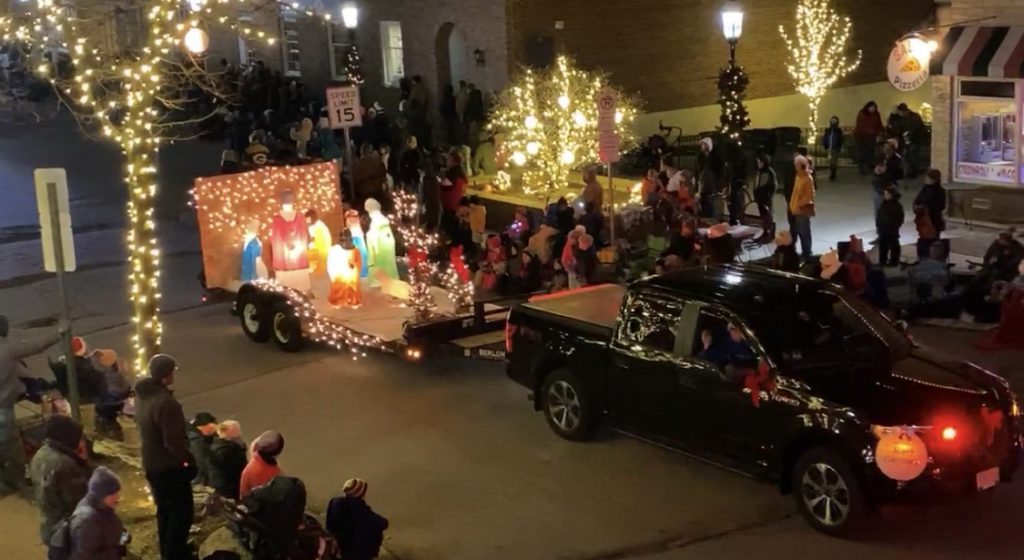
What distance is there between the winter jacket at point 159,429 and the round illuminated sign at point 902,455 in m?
4.93

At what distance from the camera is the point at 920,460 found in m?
8.96

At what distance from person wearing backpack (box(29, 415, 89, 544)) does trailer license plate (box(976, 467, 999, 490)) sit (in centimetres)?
632


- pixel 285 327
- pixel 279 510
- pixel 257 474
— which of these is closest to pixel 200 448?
pixel 257 474

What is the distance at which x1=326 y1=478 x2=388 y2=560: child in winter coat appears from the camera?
354 inches

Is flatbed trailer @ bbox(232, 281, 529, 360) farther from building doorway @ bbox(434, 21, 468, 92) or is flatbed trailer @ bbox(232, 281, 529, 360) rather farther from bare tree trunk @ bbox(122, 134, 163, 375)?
building doorway @ bbox(434, 21, 468, 92)

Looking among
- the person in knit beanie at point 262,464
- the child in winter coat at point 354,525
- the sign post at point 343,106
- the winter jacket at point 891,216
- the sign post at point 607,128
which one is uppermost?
the sign post at point 343,106

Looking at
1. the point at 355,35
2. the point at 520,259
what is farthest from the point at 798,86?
the point at 520,259

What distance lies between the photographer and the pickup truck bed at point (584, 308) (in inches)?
464

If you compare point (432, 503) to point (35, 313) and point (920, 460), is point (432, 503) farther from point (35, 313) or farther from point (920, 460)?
point (35, 313)

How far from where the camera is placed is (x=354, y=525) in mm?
8992

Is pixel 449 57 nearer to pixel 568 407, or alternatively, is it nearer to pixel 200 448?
pixel 568 407

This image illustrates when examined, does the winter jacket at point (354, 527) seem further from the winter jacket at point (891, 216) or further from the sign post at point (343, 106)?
the sign post at point (343, 106)

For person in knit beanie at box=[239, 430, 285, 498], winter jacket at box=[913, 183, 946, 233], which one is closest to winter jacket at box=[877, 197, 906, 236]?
winter jacket at box=[913, 183, 946, 233]

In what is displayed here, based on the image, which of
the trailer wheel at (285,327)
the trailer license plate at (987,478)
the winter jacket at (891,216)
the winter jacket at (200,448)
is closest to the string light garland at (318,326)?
the trailer wheel at (285,327)
